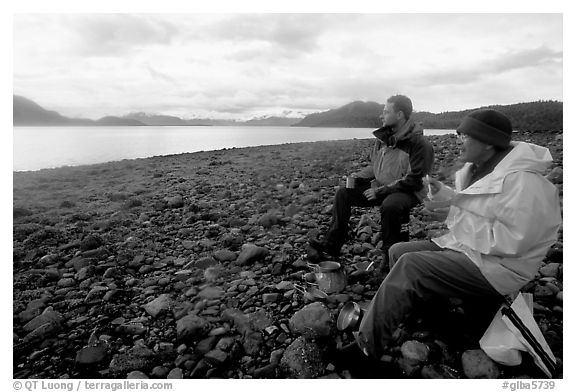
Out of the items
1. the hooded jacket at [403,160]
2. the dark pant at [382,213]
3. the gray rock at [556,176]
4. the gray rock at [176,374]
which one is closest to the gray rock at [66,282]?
the gray rock at [176,374]

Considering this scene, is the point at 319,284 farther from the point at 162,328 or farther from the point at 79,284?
the point at 79,284

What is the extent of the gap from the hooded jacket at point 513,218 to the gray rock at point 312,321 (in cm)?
137

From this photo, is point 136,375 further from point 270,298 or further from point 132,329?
point 270,298

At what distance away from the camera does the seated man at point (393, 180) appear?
→ 4.25 metres

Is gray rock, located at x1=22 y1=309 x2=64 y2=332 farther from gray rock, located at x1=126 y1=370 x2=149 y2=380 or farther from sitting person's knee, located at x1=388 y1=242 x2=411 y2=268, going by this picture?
sitting person's knee, located at x1=388 y1=242 x2=411 y2=268

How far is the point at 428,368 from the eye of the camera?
9.03 feet

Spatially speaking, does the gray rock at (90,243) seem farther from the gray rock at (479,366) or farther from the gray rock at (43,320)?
the gray rock at (479,366)

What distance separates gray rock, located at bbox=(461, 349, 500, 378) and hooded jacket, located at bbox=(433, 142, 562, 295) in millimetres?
551

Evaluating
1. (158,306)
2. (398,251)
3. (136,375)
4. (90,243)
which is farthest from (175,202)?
(398,251)

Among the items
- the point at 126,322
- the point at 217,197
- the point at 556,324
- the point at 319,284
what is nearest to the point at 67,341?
the point at 126,322

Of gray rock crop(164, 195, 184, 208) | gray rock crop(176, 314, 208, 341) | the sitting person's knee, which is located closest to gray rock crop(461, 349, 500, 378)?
the sitting person's knee

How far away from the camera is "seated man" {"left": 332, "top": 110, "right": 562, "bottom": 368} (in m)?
2.42

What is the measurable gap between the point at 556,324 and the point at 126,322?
406 centimetres
